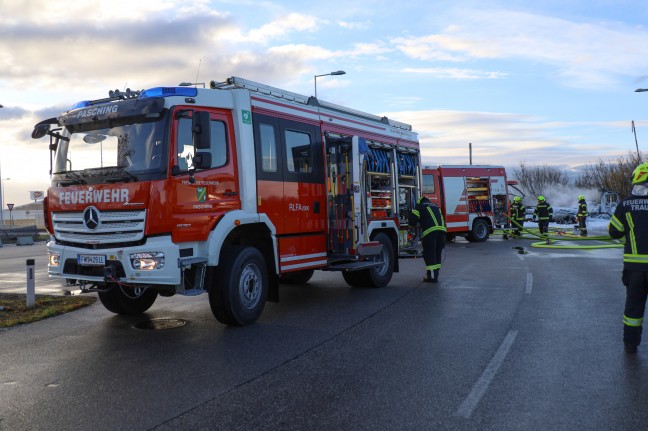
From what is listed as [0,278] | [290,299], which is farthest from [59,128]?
[0,278]

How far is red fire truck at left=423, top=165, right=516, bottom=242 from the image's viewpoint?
22344 millimetres

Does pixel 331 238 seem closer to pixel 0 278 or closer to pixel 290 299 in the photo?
pixel 290 299

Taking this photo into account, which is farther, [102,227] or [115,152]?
[115,152]

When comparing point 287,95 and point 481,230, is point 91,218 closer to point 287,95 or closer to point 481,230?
point 287,95

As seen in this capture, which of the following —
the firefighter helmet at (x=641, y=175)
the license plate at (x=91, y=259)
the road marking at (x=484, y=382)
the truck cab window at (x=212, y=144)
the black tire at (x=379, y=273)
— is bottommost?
the road marking at (x=484, y=382)

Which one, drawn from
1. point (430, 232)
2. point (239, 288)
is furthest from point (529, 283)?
point (239, 288)

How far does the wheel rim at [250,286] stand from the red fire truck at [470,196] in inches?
588

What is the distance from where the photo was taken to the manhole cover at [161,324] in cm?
749

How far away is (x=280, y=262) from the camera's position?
819cm

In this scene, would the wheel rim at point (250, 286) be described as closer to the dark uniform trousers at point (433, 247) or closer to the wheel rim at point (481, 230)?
the dark uniform trousers at point (433, 247)

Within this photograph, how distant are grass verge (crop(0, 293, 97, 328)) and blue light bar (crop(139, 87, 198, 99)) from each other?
3.88m

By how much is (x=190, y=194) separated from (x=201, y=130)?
0.77m

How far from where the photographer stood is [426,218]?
11.4m

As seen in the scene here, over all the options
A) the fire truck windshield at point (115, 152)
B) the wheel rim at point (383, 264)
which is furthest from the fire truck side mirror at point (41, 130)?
the wheel rim at point (383, 264)
